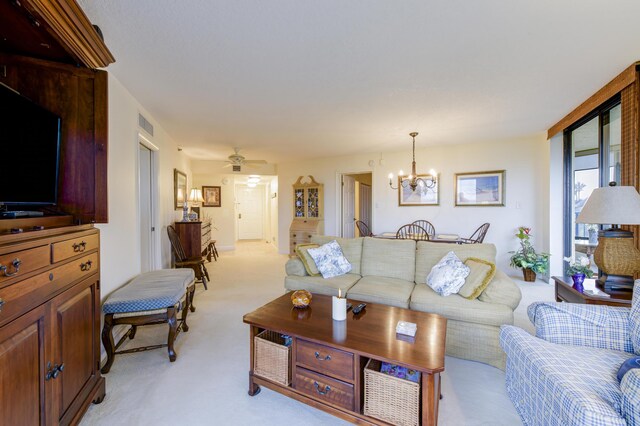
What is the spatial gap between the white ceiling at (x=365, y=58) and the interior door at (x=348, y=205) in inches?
102

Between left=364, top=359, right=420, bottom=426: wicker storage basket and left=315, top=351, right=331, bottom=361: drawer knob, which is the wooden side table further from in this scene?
left=315, top=351, right=331, bottom=361: drawer knob

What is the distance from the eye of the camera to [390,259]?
9.62 ft

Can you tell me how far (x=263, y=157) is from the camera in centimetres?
617

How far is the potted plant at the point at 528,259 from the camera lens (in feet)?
13.5

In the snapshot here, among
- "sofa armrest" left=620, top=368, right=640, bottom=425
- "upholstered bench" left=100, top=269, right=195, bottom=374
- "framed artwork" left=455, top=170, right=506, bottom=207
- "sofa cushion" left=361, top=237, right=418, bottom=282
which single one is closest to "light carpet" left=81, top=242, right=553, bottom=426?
"upholstered bench" left=100, top=269, right=195, bottom=374

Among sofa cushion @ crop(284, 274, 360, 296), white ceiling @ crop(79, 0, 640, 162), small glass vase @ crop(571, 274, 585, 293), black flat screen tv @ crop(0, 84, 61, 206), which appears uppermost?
white ceiling @ crop(79, 0, 640, 162)

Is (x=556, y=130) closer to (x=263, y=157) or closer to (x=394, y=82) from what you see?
(x=394, y=82)

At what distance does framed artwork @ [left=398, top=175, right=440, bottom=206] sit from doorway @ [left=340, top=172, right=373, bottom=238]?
101 centimetres

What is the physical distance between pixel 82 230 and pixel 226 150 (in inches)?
166

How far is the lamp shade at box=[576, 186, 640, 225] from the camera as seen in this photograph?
69.9 inches

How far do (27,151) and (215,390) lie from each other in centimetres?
173

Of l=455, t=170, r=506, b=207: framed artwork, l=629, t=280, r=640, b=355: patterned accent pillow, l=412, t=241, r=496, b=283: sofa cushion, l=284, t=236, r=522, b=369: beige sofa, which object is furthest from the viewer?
l=455, t=170, r=506, b=207: framed artwork

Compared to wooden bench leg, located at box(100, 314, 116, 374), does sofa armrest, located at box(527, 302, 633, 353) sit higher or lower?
higher

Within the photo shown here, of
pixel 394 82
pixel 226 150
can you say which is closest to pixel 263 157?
pixel 226 150
